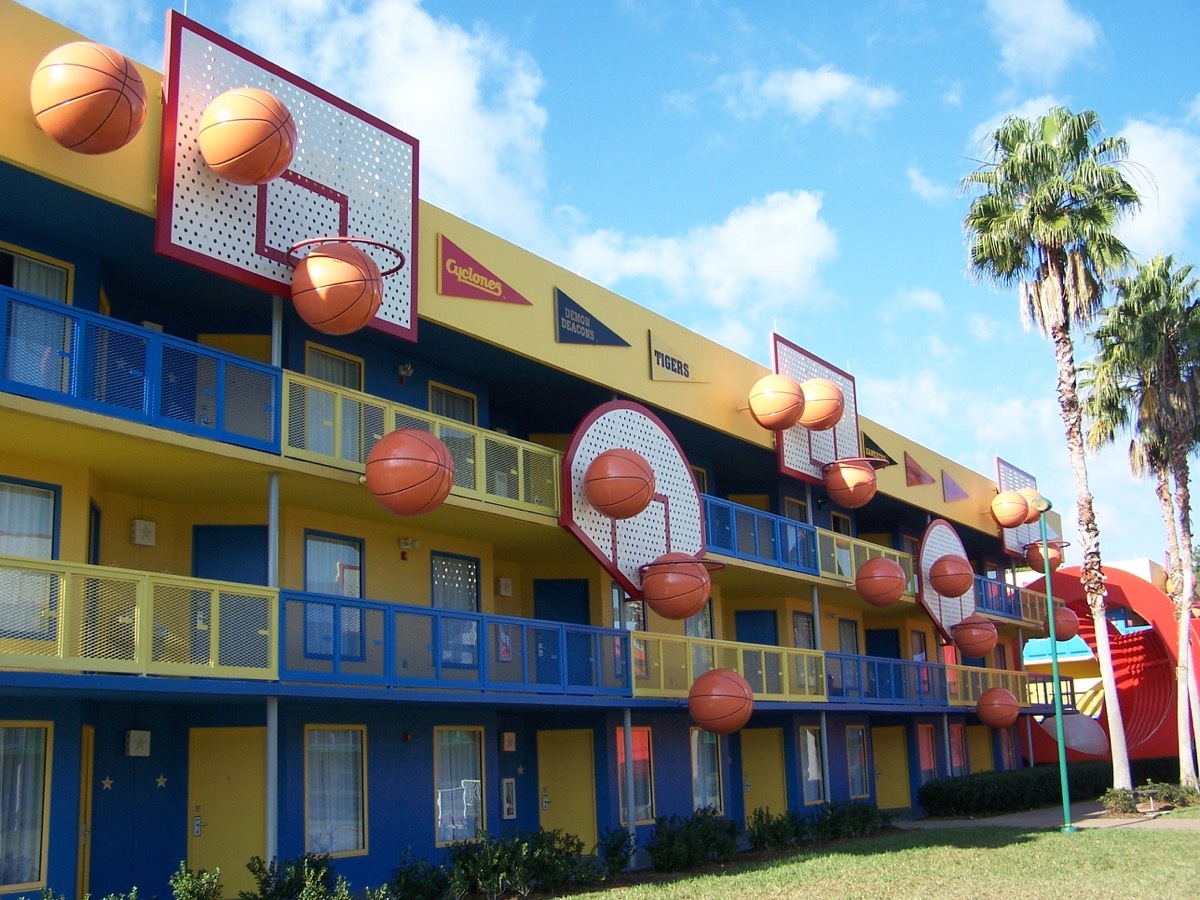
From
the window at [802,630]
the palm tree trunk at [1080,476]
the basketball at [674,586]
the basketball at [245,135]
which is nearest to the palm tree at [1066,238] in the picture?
the palm tree trunk at [1080,476]

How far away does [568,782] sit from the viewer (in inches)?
964

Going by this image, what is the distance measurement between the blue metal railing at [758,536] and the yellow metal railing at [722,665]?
6.42ft

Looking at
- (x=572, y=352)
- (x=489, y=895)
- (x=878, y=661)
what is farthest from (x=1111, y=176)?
(x=489, y=895)

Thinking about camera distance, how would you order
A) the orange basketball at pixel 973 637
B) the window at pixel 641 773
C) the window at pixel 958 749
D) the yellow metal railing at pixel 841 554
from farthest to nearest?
the window at pixel 958 749 → the orange basketball at pixel 973 637 → the yellow metal railing at pixel 841 554 → the window at pixel 641 773

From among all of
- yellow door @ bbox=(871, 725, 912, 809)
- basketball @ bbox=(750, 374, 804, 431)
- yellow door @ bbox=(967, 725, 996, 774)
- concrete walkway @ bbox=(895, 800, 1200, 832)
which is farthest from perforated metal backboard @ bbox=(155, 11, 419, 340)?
yellow door @ bbox=(967, 725, 996, 774)

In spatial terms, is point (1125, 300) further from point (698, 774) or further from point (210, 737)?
point (210, 737)

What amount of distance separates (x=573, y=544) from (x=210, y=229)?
9.27 meters

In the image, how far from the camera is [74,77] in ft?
46.6

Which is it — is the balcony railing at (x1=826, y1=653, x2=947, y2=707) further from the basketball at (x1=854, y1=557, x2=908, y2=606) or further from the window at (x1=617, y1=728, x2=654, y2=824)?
the window at (x1=617, y1=728, x2=654, y2=824)

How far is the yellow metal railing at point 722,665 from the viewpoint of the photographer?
2358 centimetres

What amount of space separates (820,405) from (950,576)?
8098 mm

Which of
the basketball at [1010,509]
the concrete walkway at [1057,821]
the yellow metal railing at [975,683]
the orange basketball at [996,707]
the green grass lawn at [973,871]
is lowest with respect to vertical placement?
the concrete walkway at [1057,821]

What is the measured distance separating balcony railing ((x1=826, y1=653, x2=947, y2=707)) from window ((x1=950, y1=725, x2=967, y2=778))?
20.2ft

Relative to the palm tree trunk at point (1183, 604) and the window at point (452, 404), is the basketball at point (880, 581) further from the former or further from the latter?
the window at point (452, 404)
